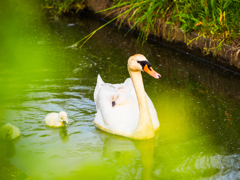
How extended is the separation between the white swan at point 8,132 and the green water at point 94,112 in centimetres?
9

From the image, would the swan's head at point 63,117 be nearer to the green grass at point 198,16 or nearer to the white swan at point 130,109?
the white swan at point 130,109

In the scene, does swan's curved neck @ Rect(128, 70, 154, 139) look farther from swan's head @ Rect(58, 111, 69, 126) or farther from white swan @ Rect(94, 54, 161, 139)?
swan's head @ Rect(58, 111, 69, 126)

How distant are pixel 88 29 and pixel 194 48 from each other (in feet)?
13.0

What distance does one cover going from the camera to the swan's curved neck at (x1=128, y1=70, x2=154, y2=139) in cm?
449

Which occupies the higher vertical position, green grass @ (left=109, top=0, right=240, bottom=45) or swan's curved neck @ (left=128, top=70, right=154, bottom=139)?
green grass @ (left=109, top=0, right=240, bottom=45)

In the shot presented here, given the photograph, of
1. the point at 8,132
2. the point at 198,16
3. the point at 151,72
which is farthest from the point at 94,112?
the point at 198,16

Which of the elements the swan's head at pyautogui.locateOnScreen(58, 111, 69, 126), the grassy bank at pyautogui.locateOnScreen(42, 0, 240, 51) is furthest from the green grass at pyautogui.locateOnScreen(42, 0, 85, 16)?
the swan's head at pyautogui.locateOnScreen(58, 111, 69, 126)

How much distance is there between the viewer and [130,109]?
4887 millimetres

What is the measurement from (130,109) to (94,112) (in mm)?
822

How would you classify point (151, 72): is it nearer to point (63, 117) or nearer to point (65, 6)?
point (63, 117)

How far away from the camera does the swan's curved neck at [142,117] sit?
4488mm

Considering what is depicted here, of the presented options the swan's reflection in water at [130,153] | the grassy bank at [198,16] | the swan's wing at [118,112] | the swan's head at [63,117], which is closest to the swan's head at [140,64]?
the swan's wing at [118,112]

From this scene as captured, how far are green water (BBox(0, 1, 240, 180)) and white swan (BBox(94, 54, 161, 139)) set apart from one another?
5.3 inches

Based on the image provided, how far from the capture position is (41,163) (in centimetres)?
419
